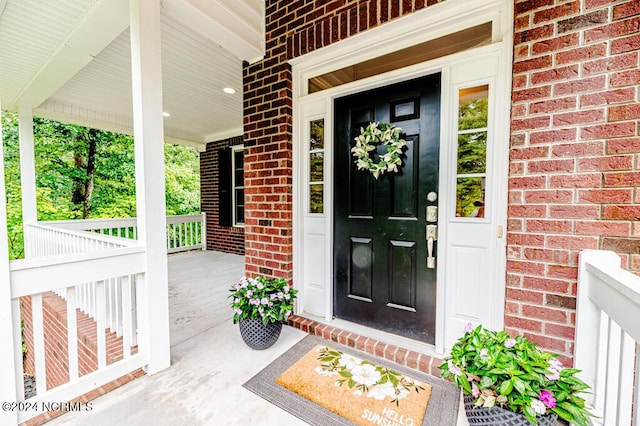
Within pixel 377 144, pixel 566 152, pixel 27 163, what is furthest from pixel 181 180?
pixel 566 152

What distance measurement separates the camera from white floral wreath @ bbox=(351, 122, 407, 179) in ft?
6.48

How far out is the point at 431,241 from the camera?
1.87m

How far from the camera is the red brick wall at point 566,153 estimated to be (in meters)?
1.27

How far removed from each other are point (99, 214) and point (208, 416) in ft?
25.5

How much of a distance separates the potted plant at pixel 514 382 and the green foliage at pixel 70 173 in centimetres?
825

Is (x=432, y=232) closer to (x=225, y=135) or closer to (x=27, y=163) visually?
(x=225, y=135)

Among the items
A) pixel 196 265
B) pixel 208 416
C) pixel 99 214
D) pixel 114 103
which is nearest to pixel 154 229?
pixel 208 416

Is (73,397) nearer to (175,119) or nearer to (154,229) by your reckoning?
(154,229)

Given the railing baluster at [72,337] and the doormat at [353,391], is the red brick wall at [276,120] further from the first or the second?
the railing baluster at [72,337]

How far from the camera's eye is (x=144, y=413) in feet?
4.66

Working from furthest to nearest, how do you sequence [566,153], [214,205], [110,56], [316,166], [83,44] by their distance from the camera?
[214,205], [110,56], [316,166], [83,44], [566,153]

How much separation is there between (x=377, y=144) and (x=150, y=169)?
162 centimetres

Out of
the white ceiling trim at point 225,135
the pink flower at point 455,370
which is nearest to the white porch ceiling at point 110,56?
the white ceiling trim at point 225,135

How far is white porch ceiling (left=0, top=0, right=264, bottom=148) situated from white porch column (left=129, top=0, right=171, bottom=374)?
33cm
